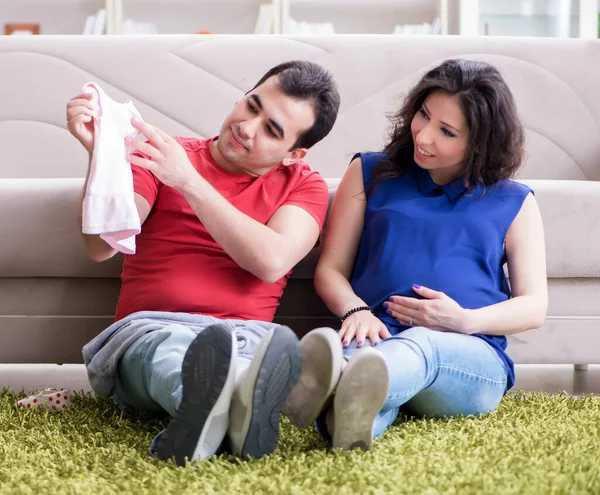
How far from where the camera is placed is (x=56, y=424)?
114 cm

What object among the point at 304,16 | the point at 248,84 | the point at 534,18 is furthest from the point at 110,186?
the point at 534,18

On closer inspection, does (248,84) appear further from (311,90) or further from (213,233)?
(213,233)

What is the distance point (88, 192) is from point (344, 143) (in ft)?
3.89

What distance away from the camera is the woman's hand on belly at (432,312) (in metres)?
1.19

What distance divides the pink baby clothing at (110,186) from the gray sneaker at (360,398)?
45cm

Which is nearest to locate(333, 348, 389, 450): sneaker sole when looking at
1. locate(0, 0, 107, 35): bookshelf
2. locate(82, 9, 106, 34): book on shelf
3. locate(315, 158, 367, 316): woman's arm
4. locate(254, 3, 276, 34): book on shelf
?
locate(315, 158, 367, 316): woman's arm

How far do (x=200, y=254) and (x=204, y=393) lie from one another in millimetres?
459

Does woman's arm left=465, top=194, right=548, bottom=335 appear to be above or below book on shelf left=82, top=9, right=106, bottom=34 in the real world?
below

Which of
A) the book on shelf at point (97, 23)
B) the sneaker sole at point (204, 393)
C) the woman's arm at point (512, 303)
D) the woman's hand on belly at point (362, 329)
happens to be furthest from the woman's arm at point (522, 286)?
the book on shelf at point (97, 23)

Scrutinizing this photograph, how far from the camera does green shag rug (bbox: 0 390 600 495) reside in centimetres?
83

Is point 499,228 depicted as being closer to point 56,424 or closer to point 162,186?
point 162,186

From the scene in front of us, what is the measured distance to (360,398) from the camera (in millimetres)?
914

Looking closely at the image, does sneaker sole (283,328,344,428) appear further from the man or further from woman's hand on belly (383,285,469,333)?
woman's hand on belly (383,285,469,333)

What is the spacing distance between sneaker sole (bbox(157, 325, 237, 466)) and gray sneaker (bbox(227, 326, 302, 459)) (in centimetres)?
2
